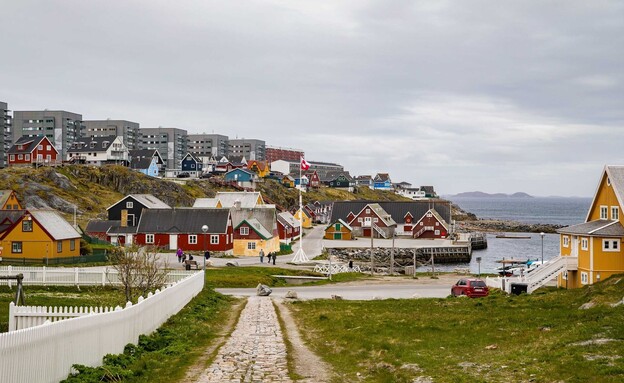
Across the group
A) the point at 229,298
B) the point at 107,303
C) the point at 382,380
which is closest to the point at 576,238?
the point at 229,298

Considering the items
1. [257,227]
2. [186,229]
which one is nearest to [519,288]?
[257,227]

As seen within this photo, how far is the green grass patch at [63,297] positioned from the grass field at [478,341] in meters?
9.99

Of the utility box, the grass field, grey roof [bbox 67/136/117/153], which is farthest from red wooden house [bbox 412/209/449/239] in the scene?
the grass field

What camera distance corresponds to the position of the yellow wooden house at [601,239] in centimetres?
4647

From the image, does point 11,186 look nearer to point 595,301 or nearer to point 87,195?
point 87,195

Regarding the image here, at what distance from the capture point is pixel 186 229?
291 ft

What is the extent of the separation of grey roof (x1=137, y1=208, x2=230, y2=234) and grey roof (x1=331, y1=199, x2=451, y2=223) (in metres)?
57.4

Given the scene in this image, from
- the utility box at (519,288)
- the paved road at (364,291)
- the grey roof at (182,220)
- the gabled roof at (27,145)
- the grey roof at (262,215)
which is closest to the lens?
the utility box at (519,288)

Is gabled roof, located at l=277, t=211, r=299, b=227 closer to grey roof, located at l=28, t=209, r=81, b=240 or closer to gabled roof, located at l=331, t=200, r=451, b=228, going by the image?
gabled roof, located at l=331, t=200, r=451, b=228

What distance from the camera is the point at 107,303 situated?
33094mm

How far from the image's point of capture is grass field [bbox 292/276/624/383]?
15992mm

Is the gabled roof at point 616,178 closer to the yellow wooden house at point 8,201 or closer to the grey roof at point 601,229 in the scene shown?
the grey roof at point 601,229

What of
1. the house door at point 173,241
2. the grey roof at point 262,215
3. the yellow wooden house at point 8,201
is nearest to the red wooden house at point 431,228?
the grey roof at point 262,215

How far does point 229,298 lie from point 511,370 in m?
28.8
